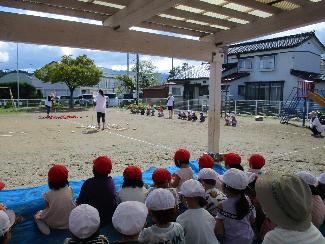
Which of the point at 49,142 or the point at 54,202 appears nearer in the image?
the point at 54,202

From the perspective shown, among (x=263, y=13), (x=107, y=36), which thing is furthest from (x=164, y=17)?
(x=263, y=13)

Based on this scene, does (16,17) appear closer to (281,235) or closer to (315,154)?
(281,235)

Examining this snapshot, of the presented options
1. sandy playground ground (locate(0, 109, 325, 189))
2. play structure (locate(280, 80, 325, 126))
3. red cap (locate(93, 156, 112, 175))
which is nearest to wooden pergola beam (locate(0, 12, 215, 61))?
sandy playground ground (locate(0, 109, 325, 189))

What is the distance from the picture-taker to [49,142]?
10477 millimetres

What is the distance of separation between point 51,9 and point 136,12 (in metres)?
1.31

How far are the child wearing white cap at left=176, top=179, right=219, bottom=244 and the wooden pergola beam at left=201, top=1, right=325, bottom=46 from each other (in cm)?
361

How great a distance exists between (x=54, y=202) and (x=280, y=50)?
Result: 90.0 feet

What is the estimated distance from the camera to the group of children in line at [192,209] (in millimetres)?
1436

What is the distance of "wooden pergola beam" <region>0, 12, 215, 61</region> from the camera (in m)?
4.73

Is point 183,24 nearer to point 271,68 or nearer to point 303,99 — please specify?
point 303,99

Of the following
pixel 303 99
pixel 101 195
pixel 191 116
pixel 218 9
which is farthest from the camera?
pixel 191 116

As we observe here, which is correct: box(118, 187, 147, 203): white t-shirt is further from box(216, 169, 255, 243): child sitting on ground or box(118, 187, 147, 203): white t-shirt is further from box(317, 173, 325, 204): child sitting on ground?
box(317, 173, 325, 204): child sitting on ground

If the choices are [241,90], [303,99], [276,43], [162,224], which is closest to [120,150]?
Result: [162,224]

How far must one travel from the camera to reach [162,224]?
7.53 feet
